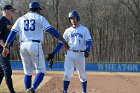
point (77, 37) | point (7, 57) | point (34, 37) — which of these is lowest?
point (7, 57)

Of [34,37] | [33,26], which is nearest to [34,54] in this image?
[34,37]

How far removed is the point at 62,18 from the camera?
47.8 m

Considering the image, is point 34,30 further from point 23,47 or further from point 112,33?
point 112,33

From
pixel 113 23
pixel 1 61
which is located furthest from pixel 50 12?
pixel 1 61

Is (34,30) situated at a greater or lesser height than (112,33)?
lesser

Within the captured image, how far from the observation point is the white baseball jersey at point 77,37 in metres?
9.73

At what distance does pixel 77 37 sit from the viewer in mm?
9742

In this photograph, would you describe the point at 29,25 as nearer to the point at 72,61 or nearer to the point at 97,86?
the point at 72,61

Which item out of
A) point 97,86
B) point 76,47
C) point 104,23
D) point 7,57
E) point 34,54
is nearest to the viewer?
point 34,54

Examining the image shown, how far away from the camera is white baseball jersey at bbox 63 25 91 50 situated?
31.9 feet

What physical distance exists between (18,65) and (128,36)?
21383mm

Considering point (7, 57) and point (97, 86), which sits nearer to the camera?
point (7, 57)

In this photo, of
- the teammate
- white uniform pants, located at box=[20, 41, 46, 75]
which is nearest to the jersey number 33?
white uniform pants, located at box=[20, 41, 46, 75]

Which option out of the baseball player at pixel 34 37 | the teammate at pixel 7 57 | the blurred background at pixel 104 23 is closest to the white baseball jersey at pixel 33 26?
the baseball player at pixel 34 37
